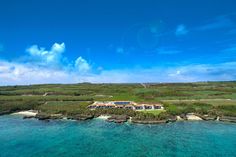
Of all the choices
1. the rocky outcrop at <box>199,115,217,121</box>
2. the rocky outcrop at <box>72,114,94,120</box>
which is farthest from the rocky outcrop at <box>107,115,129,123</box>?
the rocky outcrop at <box>199,115,217,121</box>

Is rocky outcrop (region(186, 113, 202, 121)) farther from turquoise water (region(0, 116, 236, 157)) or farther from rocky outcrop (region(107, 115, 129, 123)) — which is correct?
rocky outcrop (region(107, 115, 129, 123))

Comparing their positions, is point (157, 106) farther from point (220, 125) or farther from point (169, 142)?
point (169, 142)

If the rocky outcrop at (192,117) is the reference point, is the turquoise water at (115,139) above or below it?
below

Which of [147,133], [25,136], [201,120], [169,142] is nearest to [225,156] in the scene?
[169,142]

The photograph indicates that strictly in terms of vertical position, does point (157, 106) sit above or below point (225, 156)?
above

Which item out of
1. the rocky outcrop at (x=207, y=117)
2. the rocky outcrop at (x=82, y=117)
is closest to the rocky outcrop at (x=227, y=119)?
the rocky outcrop at (x=207, y=117)

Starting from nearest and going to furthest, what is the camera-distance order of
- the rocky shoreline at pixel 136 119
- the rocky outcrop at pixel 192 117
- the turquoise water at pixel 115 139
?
the turquoise water at pixel 115 139, the rocky shoreline at pixel 136 119, the rocky outcrop at pixel 192 117

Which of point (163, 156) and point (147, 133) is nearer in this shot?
point (163, 156)

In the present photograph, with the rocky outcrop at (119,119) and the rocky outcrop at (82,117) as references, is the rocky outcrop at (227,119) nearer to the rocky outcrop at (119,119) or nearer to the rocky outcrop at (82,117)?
the rocky outcrop at (119,119)

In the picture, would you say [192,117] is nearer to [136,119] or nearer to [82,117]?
[136,119]
